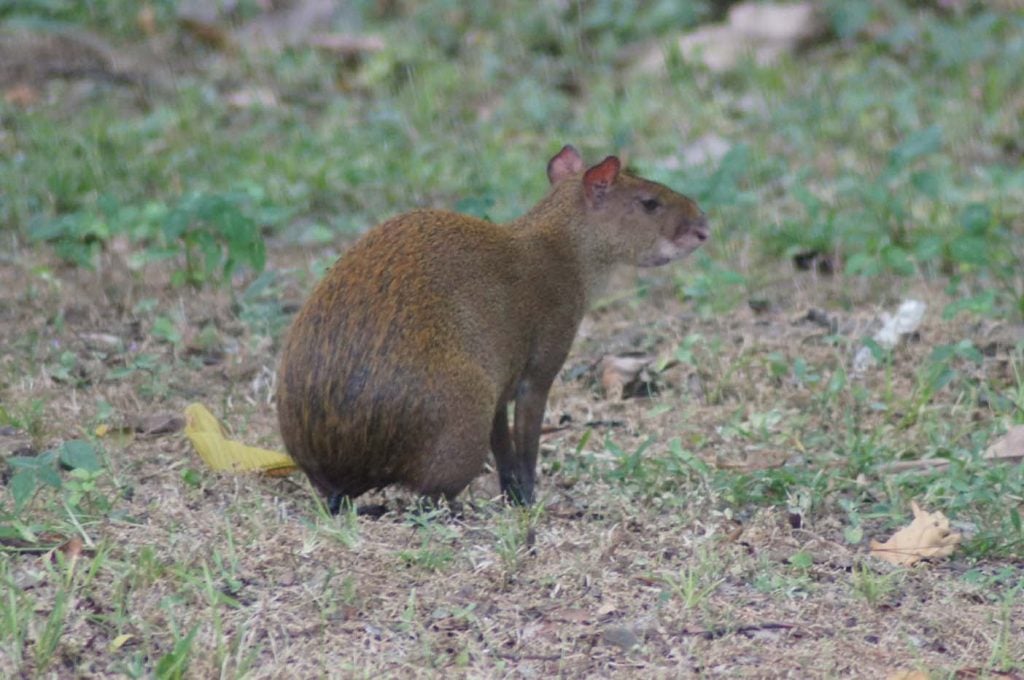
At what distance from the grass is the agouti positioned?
167mm

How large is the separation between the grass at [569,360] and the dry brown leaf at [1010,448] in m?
0.04

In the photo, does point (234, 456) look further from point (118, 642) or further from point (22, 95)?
point (22, 95)

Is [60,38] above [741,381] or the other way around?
above

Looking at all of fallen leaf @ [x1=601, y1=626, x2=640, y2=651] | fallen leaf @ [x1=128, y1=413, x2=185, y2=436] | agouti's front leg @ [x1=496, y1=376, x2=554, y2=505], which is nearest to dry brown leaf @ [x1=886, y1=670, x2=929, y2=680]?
fallen leaf @ [x1=601, y1=626, x2=640, y2=651]

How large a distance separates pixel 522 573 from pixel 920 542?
105 cm

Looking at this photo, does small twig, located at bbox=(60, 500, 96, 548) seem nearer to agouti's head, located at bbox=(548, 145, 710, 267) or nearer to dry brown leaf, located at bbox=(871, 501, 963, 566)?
agouti's head, located at bbox=(548, 145, 710, 267)

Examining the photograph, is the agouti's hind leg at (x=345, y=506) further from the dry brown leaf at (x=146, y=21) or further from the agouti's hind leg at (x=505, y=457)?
the dry brown leaf at (x=146, y=21)

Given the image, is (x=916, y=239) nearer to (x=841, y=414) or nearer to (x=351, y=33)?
(x=841, y=414)

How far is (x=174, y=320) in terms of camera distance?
19.2 feet

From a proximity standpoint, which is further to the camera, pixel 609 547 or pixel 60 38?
pixel 60 38

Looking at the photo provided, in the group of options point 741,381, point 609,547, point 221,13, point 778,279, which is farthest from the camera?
point 221,13

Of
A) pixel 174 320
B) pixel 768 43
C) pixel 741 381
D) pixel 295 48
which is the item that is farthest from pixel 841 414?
pixel 295 48

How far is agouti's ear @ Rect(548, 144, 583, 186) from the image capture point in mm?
5164

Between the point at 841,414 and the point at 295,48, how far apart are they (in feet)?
17.2
